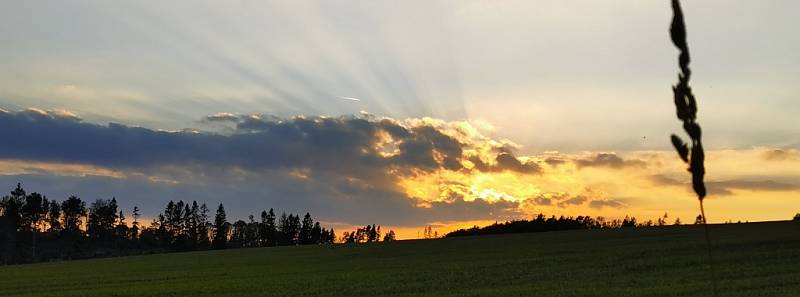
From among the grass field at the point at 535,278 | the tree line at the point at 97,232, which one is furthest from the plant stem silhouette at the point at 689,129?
the tree line at the point at 97,232

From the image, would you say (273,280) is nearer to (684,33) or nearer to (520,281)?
(520,281)

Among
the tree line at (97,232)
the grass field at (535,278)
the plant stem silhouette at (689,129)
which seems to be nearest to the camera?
the plant stem silhouette at (689,129)

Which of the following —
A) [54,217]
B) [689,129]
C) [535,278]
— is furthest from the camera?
[54,217]

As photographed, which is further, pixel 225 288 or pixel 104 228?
pixel 104 228

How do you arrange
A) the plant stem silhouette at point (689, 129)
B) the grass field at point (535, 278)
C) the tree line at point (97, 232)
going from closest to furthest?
the plant stem silhouette at point (689, 129) < the grass field at point (535, 278) < the tree line at point (97, 232)

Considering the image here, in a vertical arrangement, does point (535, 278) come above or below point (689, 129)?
below

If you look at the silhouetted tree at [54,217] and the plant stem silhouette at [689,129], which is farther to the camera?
the silhouetted tree at [54,217]

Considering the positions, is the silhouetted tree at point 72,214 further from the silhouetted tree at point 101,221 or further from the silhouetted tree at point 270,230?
the silhouetted tree at point 270,230

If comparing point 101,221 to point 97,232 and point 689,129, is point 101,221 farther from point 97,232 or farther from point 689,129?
point 689,129

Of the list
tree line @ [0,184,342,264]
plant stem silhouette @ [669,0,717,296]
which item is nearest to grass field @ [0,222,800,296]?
plant stem silhouette @ [669,0,717,296]

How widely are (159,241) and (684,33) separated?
650ft

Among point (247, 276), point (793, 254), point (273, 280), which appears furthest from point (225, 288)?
point (793, 254)

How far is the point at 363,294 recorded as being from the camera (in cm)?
3650

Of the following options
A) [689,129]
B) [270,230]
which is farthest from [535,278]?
[270,230]
